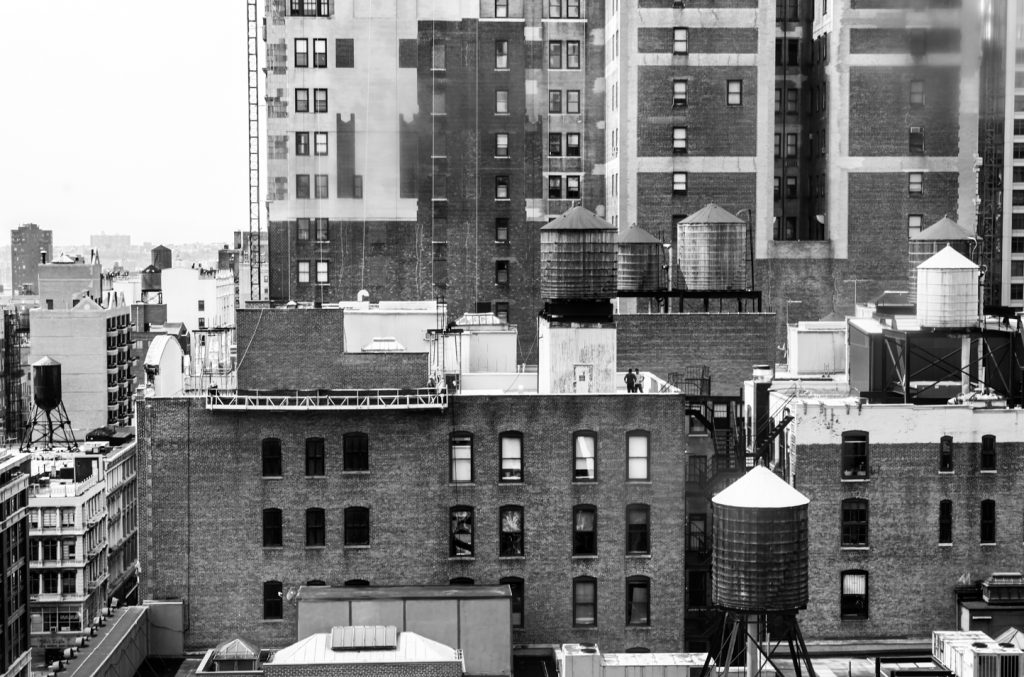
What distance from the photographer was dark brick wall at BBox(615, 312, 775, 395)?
90.6 m

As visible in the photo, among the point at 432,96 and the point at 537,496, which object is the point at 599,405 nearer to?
the point at 537,496

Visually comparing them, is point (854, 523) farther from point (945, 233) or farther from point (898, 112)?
point (898, 112)

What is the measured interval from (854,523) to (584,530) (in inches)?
461

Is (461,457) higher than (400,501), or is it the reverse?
(461,457)

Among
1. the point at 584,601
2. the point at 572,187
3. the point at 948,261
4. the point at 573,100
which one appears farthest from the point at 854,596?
the point at 573,100

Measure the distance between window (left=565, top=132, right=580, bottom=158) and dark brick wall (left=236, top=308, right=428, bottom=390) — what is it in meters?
35.4

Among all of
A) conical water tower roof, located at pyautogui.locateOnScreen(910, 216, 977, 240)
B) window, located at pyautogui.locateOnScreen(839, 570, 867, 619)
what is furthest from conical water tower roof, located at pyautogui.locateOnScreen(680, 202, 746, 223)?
window, located at pyautogui.locateOnScreen(839, 570, 867, 619)

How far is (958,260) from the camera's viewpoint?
72062 mm

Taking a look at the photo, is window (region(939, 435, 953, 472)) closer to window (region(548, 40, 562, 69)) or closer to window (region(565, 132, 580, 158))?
window (region(565, 132, 580, 158))

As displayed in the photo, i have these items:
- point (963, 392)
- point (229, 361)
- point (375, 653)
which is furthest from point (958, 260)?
point (229, 361)

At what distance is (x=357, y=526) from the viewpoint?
68000mm

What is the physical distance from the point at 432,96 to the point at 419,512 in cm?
5219

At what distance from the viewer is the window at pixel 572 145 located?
117 meters

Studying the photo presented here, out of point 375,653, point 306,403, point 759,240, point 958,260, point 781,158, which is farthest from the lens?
point 781,158
